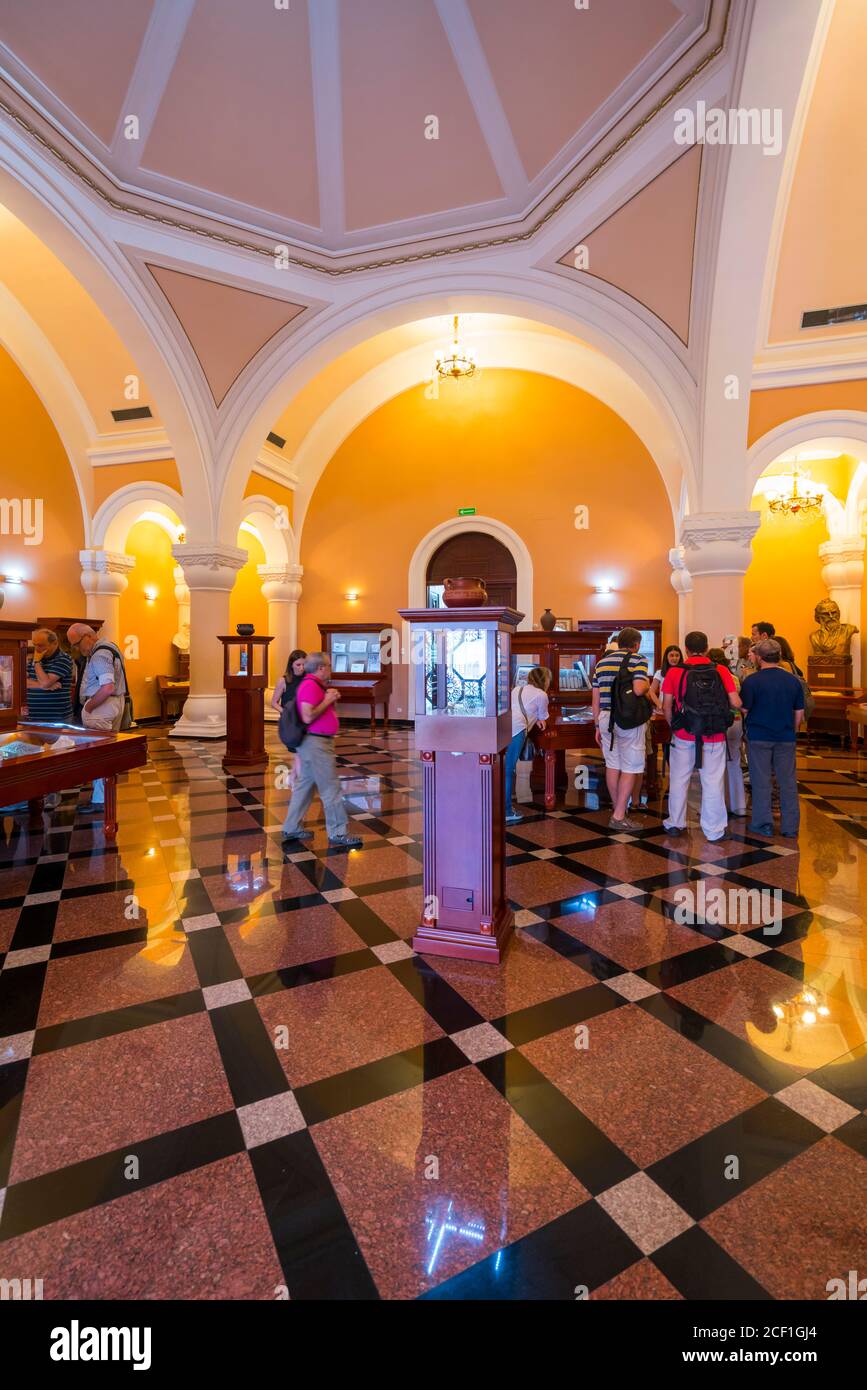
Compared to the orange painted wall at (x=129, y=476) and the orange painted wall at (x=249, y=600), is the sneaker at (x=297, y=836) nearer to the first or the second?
the orange painted wall at (x=129, y=476)

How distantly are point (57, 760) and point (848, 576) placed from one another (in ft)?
39.9

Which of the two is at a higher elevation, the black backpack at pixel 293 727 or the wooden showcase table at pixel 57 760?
the black backpack at pixel 293 727

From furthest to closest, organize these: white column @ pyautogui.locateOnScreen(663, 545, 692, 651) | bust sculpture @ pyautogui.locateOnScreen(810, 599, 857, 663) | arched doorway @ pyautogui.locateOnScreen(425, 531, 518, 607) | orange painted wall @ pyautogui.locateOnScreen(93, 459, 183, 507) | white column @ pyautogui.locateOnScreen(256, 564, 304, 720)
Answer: white column @ pyautogui.locateOnScreen(256, 564, 304, 720), arched doorway @ pyautogui.locateOnScreen(425, 531, 518, 607), orange painted wall @ pyautogui.locateOnScreen(93, 459, 183, 507), bust sculpture @ pyautogui.locateOnScreen(810, 599, 857, 663), white column @ pyautogui.locateOnScreen(663, 545, 692, 651)

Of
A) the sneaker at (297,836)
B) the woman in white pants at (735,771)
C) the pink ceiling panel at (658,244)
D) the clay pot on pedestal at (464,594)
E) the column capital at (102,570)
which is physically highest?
the pink ceiling panel at (658,244)

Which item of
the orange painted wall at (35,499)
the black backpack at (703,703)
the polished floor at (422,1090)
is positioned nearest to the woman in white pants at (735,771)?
the black backpack at (703,703)

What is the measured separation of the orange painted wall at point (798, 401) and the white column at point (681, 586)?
2648mm

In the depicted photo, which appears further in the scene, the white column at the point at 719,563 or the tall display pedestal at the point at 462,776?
the white column at the point at 719,563

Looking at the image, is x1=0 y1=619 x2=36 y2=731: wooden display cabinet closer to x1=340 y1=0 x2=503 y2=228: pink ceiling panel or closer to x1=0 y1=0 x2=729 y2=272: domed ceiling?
x1=0 y1=0 x2=729 y2=272: domed ceiling

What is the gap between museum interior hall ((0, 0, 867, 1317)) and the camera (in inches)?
70.7

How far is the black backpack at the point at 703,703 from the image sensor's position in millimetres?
4940

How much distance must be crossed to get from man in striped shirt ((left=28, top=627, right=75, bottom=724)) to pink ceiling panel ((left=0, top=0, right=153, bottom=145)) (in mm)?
5556

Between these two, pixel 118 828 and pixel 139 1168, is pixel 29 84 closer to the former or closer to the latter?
pixel 118 828

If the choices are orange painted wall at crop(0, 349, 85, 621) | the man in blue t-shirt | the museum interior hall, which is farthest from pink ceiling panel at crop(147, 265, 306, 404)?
the man in blue t-shirt
